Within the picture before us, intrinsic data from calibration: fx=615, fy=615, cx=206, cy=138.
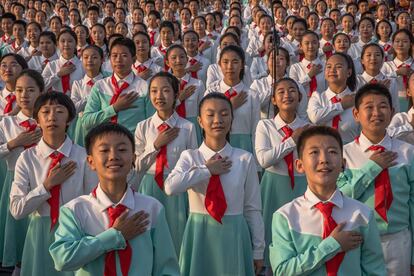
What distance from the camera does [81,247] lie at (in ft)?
9.29

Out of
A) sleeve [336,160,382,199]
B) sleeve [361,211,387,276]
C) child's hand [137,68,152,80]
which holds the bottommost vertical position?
sleeve [361,211,387,276]

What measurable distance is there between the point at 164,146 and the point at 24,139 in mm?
1083

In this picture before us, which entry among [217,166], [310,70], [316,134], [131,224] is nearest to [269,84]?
[310,70]

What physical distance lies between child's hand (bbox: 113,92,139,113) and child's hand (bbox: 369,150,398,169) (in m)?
2.67

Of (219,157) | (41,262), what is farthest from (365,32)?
(41,262)

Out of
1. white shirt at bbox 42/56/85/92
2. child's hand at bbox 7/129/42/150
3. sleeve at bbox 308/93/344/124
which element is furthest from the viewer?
white shirt at bbox 42/56/85/92

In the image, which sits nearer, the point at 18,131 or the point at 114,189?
the point at 114,189

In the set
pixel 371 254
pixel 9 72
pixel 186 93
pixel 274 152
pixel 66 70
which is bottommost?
pixel 371 254

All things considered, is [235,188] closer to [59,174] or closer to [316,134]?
[316,134]

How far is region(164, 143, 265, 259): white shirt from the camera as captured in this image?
158 inches

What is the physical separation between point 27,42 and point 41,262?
6530 millimetres

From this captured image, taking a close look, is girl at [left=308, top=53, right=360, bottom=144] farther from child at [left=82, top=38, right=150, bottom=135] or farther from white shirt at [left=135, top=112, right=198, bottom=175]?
child at [left=82, top=38, right=150, bottom=135]

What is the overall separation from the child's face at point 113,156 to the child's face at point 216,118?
109 centimetres

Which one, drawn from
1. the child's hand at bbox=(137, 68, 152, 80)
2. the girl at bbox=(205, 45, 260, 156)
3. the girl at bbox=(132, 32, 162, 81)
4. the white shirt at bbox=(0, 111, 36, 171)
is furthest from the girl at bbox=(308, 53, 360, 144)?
the white shirt at bbox=(0, 111, 36, 171)
